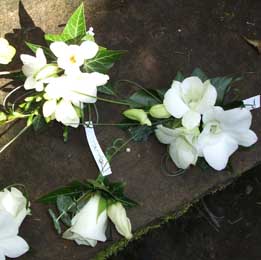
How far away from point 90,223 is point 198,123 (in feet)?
1.01

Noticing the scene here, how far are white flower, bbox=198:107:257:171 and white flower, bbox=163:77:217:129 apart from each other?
2 cm

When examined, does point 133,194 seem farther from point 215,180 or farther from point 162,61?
point 162,61

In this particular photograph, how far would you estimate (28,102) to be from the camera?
53.6 inches

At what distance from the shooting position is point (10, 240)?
1.28 metres

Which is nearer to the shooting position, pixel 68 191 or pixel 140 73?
pixel 68 191

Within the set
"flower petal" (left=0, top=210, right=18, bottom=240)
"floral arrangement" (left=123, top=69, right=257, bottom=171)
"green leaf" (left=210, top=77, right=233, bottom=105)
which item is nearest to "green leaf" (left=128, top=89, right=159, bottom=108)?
"floral arrangement" (left=123, top=69, right=257, bottom=171)

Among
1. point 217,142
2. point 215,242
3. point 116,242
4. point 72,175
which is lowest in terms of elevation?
point 215,242

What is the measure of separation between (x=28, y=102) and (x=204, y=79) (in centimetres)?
40

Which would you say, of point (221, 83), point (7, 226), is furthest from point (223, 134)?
point (7, 226)

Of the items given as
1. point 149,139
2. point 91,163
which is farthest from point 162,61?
point 91,163

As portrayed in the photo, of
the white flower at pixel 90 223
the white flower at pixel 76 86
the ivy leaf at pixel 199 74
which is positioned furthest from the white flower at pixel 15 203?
the ivy leaf at pixel 199 74

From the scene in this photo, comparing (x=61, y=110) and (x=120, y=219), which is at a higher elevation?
(x=61, y=110)

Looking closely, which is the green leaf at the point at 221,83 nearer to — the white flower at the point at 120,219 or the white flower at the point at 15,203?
the white flower at the point at 120,219

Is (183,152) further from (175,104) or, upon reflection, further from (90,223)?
(90,223)
